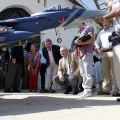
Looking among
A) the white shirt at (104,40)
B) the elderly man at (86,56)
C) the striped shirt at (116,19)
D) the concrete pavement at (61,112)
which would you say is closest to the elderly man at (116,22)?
the striped shirt at (116,19)

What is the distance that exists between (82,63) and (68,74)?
90 cm

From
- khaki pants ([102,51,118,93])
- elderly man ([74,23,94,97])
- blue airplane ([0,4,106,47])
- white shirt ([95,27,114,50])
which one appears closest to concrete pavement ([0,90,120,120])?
elderly man ([74,23,94,97])

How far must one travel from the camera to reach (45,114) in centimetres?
315

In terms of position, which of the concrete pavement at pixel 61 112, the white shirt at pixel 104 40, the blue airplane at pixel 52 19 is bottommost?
the concrete pavement at pixel 61 112

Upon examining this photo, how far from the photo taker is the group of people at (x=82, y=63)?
12.0ft

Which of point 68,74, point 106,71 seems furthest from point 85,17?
point 68,74

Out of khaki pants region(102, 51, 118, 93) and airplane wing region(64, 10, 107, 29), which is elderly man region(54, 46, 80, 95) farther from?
airplane wing region(64, 10, 107, 29)

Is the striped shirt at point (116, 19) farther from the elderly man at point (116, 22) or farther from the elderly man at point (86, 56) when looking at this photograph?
the elderly man at point (86, 56)

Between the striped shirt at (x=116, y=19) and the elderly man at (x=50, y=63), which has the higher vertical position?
the striped shirt at (x=116, y=19)

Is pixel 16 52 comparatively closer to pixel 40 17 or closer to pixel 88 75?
pixel 40 17

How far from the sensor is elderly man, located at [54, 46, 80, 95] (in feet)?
18.0

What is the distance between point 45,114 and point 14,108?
25.0 inches

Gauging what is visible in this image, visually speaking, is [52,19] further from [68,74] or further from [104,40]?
[68,74]

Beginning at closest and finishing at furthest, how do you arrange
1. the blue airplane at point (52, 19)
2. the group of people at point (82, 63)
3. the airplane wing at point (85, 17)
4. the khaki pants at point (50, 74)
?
the group of people at point (82, 63)
the blue airplane at point (52, 19)
the airplane wing at point (85, 17)
the khaki pants at point (50, 74)
